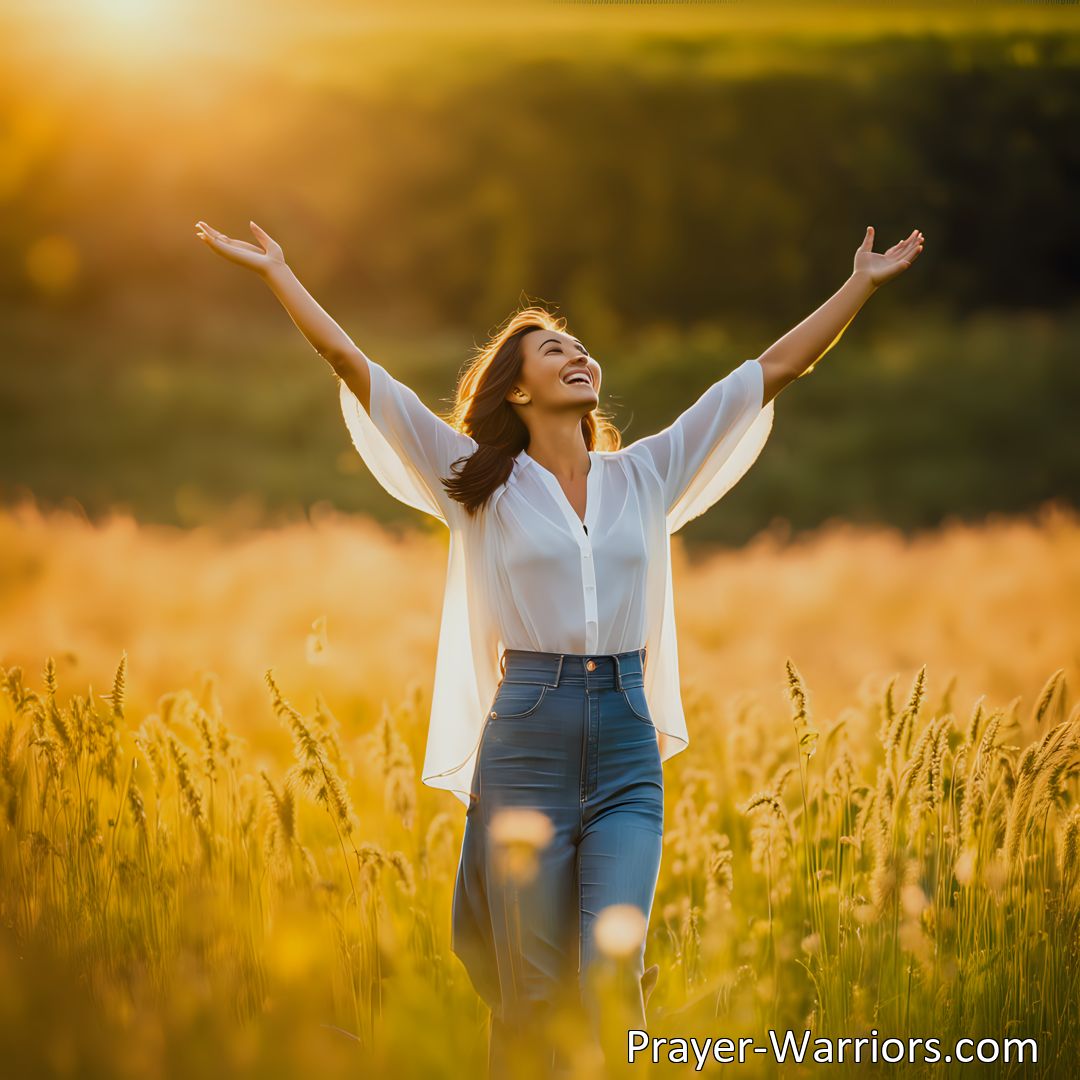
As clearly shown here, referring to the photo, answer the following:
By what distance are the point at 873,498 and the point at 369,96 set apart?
38.2ft

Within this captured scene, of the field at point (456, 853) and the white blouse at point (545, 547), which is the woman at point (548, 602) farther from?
the field at point (456, 853)

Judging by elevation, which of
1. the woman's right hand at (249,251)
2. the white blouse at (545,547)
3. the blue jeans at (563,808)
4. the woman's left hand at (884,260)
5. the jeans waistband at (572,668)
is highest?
the woman's left hand at (884,260)

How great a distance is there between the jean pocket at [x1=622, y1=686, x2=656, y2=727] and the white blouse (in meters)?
0.09

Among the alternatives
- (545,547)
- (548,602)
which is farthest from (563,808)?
(545,547)

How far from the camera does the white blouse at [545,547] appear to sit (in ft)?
8.98

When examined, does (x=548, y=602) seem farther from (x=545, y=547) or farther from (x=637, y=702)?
(x=637, y=702)

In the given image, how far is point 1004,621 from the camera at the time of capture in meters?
5.94

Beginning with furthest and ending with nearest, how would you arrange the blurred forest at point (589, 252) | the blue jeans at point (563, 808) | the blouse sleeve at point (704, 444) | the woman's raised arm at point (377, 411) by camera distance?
the blurred forest at point (589, 252) → the blouse sleeve at point (704, 444) → the woman's raised arm at point (377, 411) → the blue jeans at point (563, 808)

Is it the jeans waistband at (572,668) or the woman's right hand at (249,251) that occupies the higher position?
the woman's right hand at (249,251)

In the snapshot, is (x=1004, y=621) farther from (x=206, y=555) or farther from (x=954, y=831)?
(x=206, y=555)

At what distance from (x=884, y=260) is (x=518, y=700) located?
4.74ft

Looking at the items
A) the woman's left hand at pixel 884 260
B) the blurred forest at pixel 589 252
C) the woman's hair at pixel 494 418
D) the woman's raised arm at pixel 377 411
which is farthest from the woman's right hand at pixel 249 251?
the blurred forest at pixel 589 252

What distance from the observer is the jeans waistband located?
268 cm

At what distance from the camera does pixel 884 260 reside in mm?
3184
